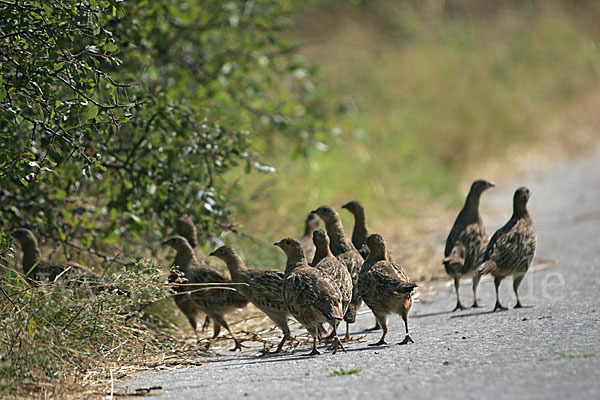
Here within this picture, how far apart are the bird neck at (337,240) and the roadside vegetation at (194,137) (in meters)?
0.88

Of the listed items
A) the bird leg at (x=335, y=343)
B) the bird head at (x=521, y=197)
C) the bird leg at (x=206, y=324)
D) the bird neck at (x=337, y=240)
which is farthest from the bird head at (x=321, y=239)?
the bird head at (x=521, y=197)

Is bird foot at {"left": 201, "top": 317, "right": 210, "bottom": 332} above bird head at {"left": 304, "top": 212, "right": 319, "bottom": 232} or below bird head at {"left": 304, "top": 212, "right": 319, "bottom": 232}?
below

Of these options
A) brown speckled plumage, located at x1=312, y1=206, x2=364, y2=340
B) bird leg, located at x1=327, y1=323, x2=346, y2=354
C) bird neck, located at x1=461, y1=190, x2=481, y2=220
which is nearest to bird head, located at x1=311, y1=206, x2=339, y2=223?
brown speckled plumage, located at x1=312, y1=206, x2=364, y2=340

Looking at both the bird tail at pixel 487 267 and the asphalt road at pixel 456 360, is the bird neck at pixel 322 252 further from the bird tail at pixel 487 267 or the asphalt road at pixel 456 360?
the bird tail at pixel 487 267

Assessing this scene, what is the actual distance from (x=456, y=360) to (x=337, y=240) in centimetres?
302

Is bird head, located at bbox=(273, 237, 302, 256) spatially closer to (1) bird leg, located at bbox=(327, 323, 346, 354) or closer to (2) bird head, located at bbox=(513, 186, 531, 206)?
(1) bird leg, located at bbox=(327, 323, 346, 354)

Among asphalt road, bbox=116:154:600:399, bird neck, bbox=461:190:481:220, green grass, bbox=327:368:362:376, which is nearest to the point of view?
asphalt road, bbox=116:154:600:399

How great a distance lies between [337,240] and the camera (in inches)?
331

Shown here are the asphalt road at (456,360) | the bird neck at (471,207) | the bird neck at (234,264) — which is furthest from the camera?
the bird neck at (471,207)

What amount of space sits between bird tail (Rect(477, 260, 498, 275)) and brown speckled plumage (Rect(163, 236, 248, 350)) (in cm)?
241

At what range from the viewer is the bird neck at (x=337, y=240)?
8.30 meters

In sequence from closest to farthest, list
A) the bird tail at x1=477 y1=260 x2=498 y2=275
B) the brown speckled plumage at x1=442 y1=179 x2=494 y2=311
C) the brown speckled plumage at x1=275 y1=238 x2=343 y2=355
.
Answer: the brown speckled plumage at x1=275 y1=238 x2=343 y2=355 < the bird tail at x1=477 y1=260 x2=498 y2=275 < the brown speckled plumage at x1=442 y1=179 x2=494 y2=311

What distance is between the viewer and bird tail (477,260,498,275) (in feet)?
26.4

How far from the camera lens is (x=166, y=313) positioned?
7.90 metres
